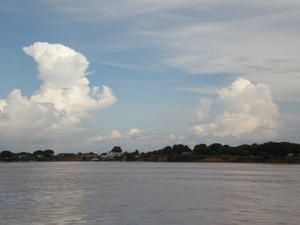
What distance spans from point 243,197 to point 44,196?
19906 millimetres

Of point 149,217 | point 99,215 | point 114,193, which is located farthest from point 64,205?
point 114,193

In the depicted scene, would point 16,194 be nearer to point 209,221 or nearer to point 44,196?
point 44,196

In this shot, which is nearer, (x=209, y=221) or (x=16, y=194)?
(x=209, y=221)

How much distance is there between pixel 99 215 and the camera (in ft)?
124

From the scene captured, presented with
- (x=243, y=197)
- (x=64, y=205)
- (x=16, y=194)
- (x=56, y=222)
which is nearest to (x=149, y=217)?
(x=56, y=222)

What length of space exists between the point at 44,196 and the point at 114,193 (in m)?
7.76

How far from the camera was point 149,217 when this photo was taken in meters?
36.5

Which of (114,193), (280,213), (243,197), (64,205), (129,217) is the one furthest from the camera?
(114,193)

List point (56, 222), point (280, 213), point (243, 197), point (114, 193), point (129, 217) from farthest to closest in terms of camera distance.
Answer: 1. point (114, 193)
2. point (243, 197)
3. point (280, 213)
4. point (129, 217)
5. point (56, 222)

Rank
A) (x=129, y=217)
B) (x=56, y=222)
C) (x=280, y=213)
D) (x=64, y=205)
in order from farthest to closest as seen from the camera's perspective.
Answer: (x=64, y=205) → (x=280, y=213) → (x=129, y=217) → (x=56, y=222)

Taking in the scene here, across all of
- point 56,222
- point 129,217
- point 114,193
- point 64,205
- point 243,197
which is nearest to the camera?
point 56,222

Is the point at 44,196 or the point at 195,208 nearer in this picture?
the point at 195,208

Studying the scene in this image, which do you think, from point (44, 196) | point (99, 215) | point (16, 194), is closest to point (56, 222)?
point (99, 215)

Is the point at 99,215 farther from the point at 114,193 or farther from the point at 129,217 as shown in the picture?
the point at 114,193
